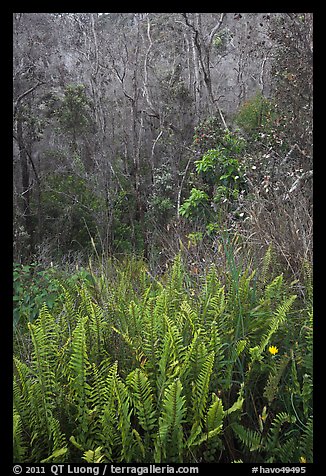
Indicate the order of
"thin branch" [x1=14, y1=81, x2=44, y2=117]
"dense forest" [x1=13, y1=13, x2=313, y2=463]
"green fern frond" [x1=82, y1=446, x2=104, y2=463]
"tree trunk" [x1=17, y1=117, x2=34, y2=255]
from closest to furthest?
1. "green fern frond" [x1=82, y1=446, x2=104, y2=463]
2. "dense forest" [x1=13, y1=13, x2=313, y2=463]
3. "thin branch" [x1=14, y1=81, x2=44, y2=117]
4. "tree trunk" [x1=17, y1=117, x2=34, y2=255]

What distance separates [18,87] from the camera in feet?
29.6

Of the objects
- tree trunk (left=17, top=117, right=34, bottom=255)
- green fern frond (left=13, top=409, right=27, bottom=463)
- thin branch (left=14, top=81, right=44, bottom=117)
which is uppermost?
thin branch (left=14, top=81, right=44, bottom=117)

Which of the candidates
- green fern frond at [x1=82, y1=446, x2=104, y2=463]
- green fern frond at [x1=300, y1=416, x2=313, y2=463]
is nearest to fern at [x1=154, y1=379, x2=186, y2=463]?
green fern frond at [x1=82, y1=446, x2=104, y2=463]

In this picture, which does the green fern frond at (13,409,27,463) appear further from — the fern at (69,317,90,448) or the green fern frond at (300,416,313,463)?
the green fern frond at (300,416,313,463)

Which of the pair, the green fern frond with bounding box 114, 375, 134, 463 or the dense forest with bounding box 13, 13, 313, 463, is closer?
the green fern frond with bounding box 114, 375, 134, 463

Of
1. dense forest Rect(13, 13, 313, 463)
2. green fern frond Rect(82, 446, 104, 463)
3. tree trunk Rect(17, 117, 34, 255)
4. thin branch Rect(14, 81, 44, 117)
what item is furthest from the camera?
tree trunk Rect(17, 117, 34, 255)

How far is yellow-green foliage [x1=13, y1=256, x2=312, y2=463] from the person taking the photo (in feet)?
5.65

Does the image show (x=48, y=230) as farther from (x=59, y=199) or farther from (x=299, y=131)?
(x=299, y=131)

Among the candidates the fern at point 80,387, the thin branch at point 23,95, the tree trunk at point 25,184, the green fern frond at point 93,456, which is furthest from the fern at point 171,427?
the thin branch at point 23,95

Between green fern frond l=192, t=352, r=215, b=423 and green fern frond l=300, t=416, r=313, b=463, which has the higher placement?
green fern frond l=192, t=352, r=215, b=423

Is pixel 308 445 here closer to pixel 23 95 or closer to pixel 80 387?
pixel 80 387

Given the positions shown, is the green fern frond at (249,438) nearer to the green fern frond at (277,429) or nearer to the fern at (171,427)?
the green fern frond at (277,429)

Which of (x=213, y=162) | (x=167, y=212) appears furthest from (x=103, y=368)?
(x=167, y=212)

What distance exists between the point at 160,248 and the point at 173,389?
13.8 feet
